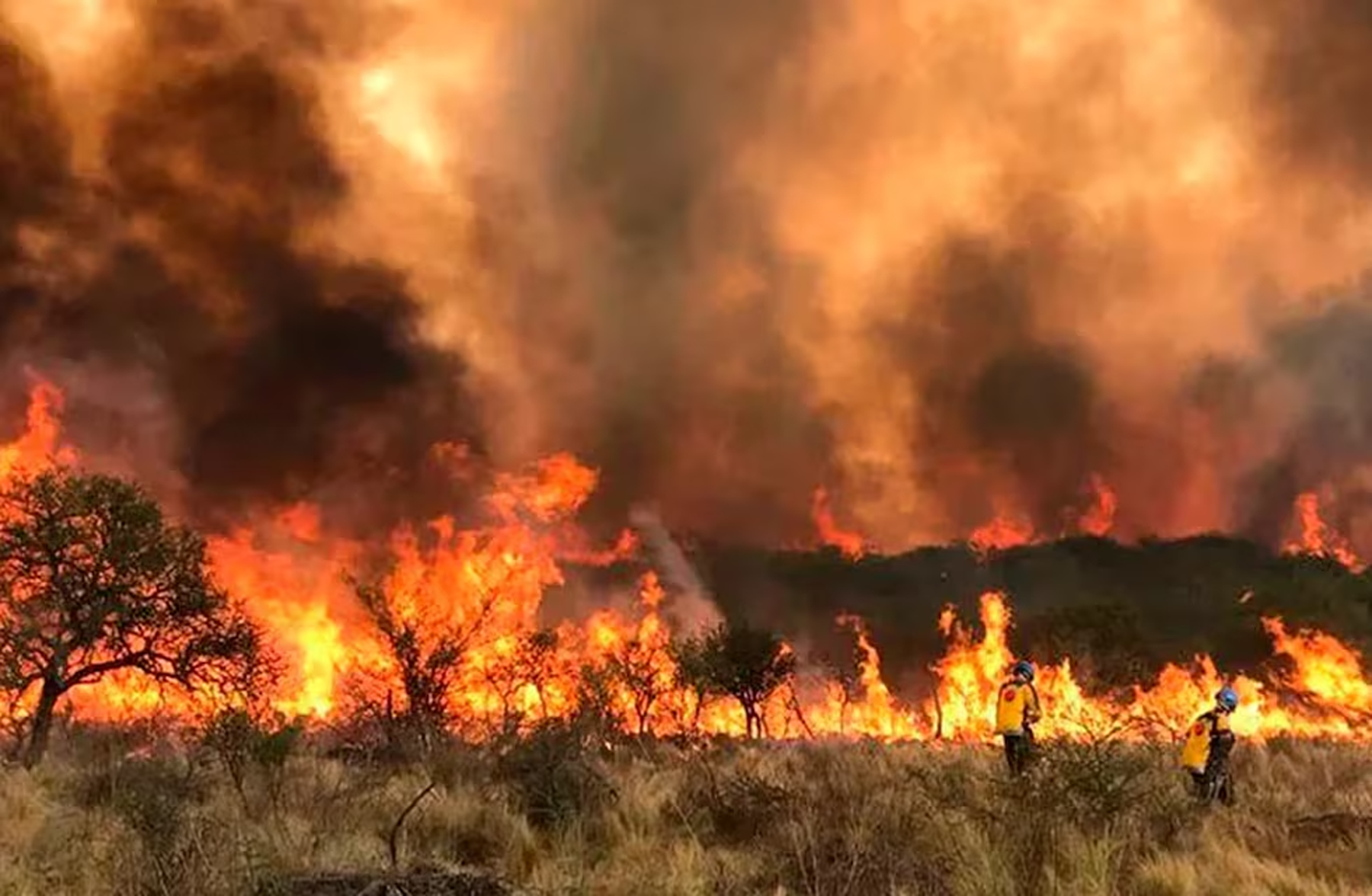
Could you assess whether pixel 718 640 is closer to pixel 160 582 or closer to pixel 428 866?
pixel 160 582

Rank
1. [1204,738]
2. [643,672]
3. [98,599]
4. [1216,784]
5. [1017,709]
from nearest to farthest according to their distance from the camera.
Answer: [1216,784] < [1204,738] < [1017,709] < [98,599] < [643,672]

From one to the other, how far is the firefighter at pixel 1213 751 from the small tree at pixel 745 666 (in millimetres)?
33590

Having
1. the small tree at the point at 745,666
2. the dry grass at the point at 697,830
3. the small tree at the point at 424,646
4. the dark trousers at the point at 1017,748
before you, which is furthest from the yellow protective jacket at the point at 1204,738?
the small tree at the point at 745,666

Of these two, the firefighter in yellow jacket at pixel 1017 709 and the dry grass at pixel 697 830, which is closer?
the dry grass at pixel 697 830

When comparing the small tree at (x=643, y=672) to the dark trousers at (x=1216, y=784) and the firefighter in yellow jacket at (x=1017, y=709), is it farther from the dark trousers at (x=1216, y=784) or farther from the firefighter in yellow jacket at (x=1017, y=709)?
the dark trousers at (x=1216, y=784)

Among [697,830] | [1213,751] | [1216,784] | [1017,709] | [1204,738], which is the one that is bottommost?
[697,830]

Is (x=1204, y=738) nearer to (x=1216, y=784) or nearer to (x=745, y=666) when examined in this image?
(x=1216, y=784)

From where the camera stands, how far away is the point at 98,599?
2895 centimetres

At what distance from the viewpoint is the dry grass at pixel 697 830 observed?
8641 mm

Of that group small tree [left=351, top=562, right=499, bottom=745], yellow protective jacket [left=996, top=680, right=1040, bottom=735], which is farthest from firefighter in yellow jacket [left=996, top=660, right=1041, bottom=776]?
small tree [left=351, top=562, right=499, bottom=745]

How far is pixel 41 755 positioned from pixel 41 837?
16.7 metres

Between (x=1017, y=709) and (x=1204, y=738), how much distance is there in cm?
319

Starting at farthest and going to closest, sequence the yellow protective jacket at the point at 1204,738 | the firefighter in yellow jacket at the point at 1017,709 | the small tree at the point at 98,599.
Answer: the small tree at the point at 98,599
the firefighter in yellow jacket at the point at 1017,709
the yellow protective jacket at the point at 1204,738

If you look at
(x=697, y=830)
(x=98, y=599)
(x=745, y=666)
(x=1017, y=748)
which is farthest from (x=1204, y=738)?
(x=745, y=666)
